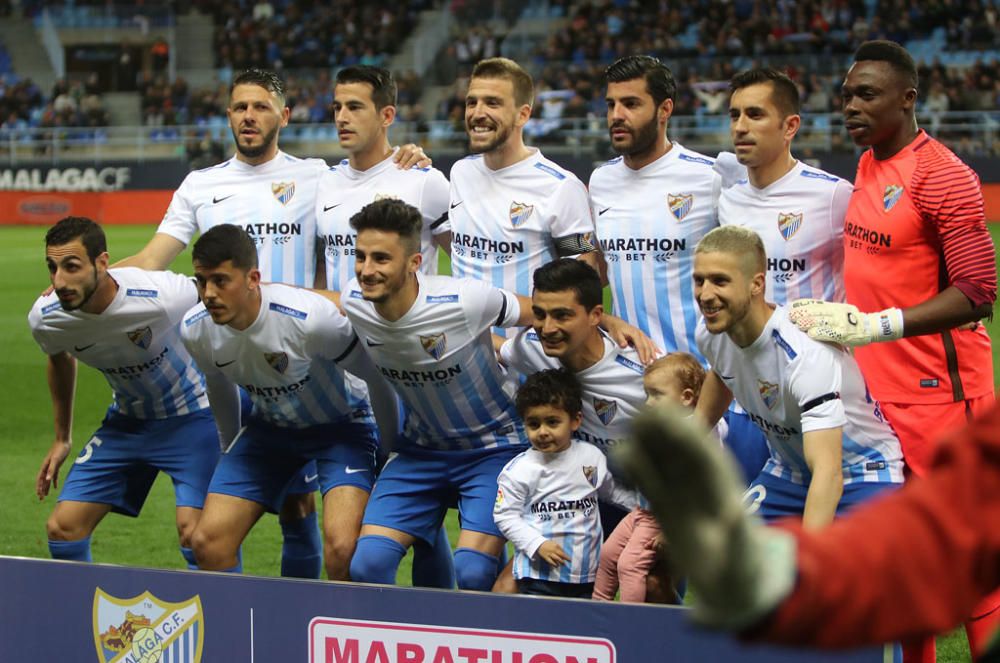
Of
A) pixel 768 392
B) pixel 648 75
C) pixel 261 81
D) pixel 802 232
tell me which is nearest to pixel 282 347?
pixel 261 81

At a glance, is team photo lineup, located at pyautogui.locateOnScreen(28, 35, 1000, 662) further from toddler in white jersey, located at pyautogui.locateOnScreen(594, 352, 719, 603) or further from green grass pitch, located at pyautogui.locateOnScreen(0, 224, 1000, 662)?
green grass pitch, located at pyautogui.locateOnScreen(0, 224, 1000, 662)

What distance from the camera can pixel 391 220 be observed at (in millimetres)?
4820

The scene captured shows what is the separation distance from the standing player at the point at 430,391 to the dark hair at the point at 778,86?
4.18ft

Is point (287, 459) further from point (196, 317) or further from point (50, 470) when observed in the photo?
→ point (50, 470)

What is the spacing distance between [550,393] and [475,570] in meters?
0.77

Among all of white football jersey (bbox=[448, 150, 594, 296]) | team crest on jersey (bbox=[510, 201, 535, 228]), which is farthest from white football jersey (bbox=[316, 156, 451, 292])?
team crest on jersey (bbox=[510, 201, 535, 228])

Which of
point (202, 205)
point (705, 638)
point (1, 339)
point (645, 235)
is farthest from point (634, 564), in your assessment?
point (1, 339)

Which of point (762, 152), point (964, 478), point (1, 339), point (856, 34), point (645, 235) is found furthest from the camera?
point (856, 34)

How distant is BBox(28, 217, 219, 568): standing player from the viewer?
17.5 ft

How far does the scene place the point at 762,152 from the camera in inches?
188

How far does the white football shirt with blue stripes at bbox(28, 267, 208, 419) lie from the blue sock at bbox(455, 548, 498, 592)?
182 centimetres

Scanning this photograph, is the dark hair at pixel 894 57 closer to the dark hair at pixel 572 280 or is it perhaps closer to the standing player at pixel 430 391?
the dark hair at pixel 572 280

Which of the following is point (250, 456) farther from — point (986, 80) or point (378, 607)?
point (986, 80)

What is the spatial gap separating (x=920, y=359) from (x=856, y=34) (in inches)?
922
